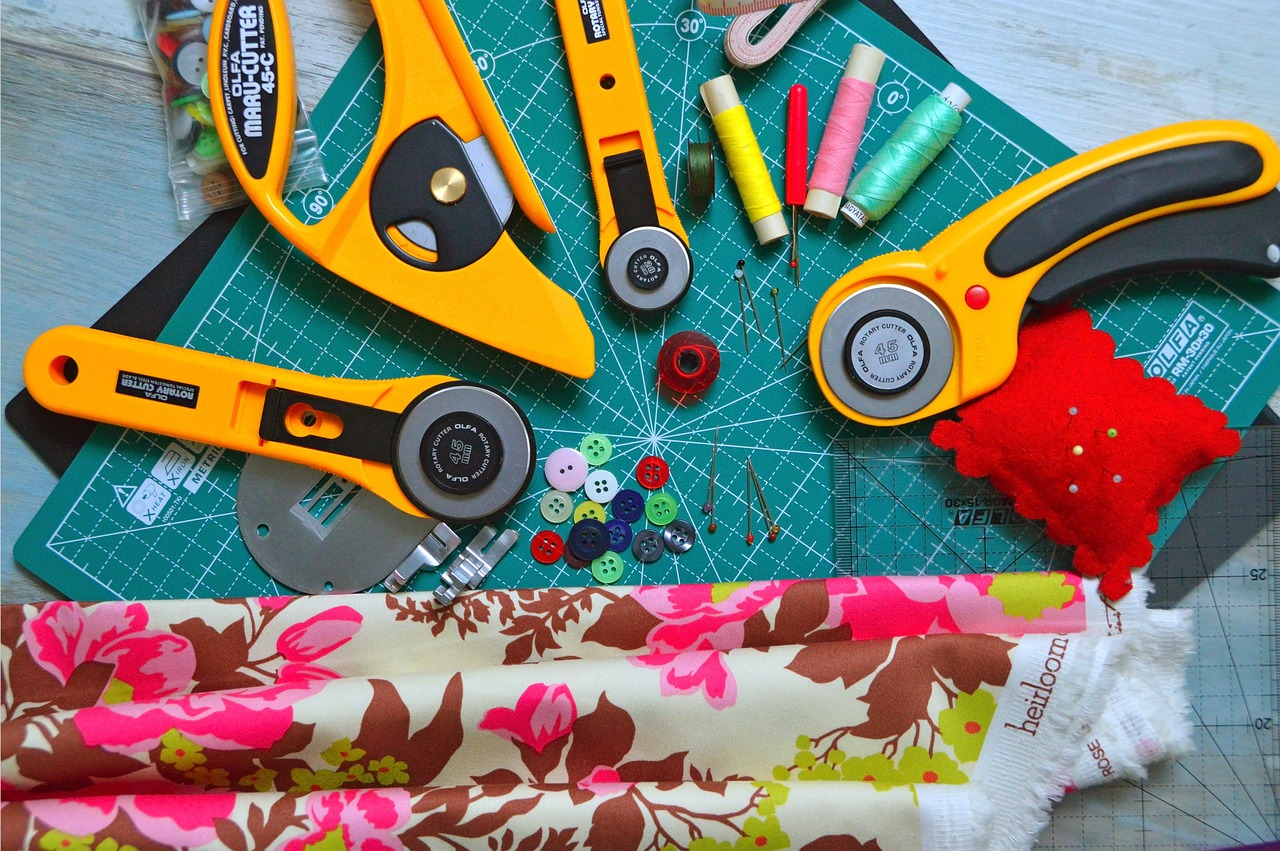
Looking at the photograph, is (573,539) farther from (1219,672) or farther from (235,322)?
(1219,672)

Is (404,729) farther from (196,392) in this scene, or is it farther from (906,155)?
(906,155)

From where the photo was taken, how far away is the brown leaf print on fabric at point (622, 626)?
109 cm

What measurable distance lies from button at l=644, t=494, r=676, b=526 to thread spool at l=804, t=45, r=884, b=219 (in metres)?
0.44

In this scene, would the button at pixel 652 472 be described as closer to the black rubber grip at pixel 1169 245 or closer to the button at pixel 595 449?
the button at pixel 595 449

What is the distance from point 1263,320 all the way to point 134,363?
150 cm

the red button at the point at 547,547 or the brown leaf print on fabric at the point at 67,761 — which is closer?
the brown leaf print on fabric at the point at 67,761

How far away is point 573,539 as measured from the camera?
3.74 ft

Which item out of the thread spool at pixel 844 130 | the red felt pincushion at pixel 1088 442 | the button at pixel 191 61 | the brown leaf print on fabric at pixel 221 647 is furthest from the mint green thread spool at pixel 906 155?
the brown leaf print on fabric at pixel 221 647

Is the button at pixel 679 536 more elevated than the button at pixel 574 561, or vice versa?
the button at pixel 679 536

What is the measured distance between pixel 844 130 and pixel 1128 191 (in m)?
0.36

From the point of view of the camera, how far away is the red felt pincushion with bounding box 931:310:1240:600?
104 centimetres

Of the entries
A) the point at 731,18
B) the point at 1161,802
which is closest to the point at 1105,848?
the point at 1161,802

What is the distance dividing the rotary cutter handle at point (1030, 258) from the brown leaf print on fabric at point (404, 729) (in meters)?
0.62

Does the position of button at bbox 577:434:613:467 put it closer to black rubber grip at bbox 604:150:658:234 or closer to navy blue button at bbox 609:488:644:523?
navy blue button at bbox 609:488:644:523
